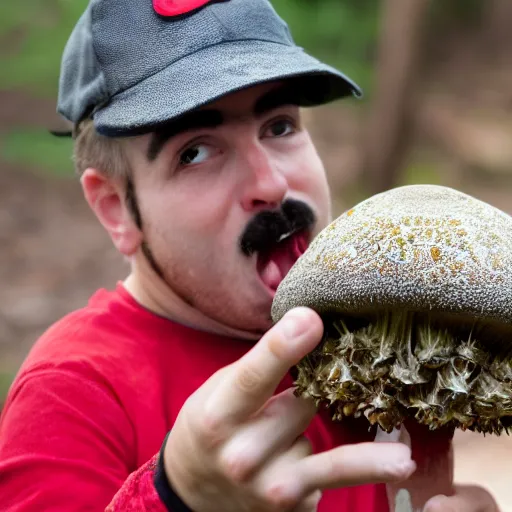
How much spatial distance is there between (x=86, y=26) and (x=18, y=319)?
3472mm

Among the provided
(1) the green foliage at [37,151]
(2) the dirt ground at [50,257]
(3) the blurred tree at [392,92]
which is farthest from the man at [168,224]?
(1) the green foliage at [37,151]

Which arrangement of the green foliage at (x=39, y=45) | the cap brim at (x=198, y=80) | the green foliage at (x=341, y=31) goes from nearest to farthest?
the cap brim at (x=198, y=80) → the green foliage at (x=39, y=45) → the green foliage at (x=341, y=31)

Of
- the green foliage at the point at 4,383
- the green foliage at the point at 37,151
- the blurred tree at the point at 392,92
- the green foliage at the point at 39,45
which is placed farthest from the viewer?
the green foliage at the point at 39,45

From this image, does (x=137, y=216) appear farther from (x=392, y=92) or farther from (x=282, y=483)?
(x=392, y=92)

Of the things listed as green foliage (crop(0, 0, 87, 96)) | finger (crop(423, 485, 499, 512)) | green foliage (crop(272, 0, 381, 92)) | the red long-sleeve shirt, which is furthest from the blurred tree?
finger (crop(423, 485, 499, 512))

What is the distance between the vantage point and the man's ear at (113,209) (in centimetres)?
167

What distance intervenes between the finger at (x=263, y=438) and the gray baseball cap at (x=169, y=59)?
62 centimetres

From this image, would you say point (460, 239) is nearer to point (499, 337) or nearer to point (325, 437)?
point (499, 337)

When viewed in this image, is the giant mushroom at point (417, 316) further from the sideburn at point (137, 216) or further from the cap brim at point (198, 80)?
the sideburn at point (137, 216)

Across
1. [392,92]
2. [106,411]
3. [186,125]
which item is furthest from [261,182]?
[392,92]

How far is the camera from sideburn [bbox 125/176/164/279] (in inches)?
64.4

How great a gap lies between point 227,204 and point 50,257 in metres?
4.57

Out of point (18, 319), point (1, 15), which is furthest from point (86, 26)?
point (1, 15)

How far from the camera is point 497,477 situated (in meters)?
3.88
